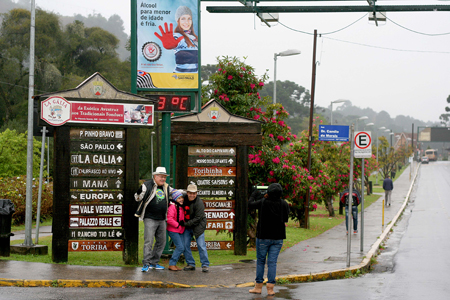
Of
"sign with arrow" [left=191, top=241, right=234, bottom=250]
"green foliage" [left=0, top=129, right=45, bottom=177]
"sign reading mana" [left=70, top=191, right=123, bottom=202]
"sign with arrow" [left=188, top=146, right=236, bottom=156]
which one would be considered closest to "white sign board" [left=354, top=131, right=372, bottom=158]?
"sign with arrow" [left=188, top=146, right=236, bottom=156]

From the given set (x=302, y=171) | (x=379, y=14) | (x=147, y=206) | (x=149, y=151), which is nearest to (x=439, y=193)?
(x=149, y=151)

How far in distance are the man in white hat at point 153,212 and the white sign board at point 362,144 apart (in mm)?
5275

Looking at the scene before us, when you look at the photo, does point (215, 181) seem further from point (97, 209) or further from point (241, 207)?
point (97, 209)

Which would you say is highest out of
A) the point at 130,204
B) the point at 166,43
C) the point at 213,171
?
the point at 166,43

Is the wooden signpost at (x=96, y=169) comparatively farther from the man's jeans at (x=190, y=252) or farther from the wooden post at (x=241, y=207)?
the wooden post at (x=241, y=207)

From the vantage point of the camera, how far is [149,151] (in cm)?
5944

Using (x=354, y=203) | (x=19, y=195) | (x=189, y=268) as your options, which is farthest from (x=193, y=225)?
(x=19, y=195)

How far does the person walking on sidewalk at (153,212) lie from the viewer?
1007cm

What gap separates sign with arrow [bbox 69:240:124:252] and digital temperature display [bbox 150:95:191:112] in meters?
2.82

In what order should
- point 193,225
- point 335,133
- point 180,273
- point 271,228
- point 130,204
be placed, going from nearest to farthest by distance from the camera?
point 271,228
point 180,273
point 193,225
point 130,204
point 335,133

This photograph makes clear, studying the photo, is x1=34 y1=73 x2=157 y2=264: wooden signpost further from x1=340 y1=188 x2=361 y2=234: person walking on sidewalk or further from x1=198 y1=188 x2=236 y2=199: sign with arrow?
x1=340 y1=188 x2=361 y2=234: person walking on sidewalk

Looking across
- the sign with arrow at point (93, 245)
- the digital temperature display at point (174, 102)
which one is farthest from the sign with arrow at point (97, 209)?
the digital temperature display at point (174, 102)

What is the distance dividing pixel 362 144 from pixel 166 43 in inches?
212

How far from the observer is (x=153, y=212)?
10.2 m
